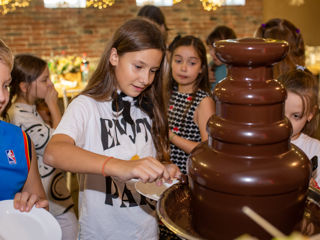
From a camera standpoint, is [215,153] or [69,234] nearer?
[215,153]

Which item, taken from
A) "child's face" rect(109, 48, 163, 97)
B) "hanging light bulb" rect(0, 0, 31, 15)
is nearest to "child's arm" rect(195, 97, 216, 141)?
"child's face" rect(109, 48, 163, 97)

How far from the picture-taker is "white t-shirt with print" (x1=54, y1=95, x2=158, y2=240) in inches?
58.4

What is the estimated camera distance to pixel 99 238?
1.54 metres

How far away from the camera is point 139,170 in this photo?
2.80ft

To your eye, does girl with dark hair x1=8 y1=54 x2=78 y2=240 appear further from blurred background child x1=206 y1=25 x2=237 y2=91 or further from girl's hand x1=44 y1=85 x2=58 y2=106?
blurred background child x1=206 y1=25 x2=237 y2=91

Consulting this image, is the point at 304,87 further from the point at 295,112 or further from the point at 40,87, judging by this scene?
the point at 40,87

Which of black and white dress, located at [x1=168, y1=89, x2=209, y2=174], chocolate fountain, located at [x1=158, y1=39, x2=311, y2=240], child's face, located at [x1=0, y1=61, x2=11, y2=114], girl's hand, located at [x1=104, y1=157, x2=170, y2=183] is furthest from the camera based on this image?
black and white dress, located at [x1=168, y1=89, x2=209, y2=174]

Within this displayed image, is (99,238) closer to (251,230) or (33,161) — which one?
(33,161)

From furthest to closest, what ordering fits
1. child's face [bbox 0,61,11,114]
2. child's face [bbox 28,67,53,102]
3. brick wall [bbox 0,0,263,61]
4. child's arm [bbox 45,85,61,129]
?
brick wall [bbox 0,0,263,61], child's arm [bbox 45,85,61,129], child's face [bbox 28,67,53,102], child's face [bbox 0,61,11,114]

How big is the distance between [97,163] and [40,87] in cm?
178

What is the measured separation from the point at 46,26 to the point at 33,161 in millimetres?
5638

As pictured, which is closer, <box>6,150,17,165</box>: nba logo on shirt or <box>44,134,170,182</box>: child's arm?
<box>44,134,170,182</box>: child's arm

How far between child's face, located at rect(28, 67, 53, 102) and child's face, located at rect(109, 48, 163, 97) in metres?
1.21

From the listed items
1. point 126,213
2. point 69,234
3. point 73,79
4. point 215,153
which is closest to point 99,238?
point 126,213
